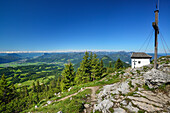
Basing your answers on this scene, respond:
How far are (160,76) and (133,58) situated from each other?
2430cm

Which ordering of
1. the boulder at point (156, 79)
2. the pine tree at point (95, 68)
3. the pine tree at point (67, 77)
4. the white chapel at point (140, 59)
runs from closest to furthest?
1. the boulder at point (156, 79)
2. the white chapel at point (140, 59)
3. the pine tree at point (67, 77)
4. the pine tree at point (95, 68)

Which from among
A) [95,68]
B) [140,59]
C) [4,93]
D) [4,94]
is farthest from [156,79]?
[4,94]

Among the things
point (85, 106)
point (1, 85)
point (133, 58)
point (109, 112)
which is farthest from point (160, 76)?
point (1, 85)

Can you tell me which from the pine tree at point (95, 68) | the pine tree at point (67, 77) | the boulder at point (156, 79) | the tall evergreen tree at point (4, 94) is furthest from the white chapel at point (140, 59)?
the tall evergreen tree at point (4, 94)

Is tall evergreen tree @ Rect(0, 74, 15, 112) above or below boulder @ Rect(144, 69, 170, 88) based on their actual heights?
below

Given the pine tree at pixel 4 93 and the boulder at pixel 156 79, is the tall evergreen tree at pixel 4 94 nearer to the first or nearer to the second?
the pine tree at pixel 4 93

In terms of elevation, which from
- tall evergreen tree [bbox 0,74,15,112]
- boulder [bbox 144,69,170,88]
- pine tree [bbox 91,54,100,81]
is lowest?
tall evergreen tree [bbox 0,74,15,112]

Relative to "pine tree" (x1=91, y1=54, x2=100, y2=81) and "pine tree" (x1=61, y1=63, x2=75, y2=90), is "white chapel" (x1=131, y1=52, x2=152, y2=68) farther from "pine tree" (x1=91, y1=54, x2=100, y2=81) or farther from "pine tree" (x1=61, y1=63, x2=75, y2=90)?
"pine tree" (x1=61, y1=63, x2=75, y2=90)

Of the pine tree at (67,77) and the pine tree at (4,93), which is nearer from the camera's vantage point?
the pine tree at (4,93)

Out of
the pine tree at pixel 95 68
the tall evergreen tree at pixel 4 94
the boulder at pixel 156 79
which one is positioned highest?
the boulder at pixel 156 79

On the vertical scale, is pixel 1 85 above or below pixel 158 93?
below

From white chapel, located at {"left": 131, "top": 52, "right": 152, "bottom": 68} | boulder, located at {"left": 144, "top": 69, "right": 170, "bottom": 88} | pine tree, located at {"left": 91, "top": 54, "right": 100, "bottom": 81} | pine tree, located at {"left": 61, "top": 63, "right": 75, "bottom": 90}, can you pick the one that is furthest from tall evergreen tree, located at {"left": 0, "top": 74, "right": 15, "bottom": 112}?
white chapel, located at {"left": 131, "top": 52, "right": 152, "bottom": 68}

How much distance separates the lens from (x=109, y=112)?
795cm

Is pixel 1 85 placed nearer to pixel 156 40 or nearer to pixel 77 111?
pixel 77 111
